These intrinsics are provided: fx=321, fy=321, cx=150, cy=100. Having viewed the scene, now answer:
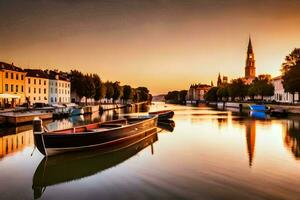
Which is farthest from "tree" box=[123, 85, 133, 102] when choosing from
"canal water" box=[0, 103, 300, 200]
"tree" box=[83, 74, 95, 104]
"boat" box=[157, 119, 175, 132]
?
"canal water" box=[0, 103, 300, 200]

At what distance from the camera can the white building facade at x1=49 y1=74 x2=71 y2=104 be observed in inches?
3410

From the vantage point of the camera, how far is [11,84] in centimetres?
6562

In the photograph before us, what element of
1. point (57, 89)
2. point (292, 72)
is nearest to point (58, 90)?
point (57, 89)

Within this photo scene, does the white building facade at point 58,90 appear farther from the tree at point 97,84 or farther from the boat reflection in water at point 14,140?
the boat reflection in water at point 14,140

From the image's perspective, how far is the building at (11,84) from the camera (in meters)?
61.7

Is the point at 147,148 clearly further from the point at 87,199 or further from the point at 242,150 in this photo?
the point at 87,199

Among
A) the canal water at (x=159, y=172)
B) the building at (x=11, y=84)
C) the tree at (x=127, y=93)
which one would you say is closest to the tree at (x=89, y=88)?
the building at (x=11, y=84)

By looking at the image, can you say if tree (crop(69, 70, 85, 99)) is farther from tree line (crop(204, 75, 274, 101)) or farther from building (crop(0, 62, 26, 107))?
tree line (crop(204, 75, 274, 101))

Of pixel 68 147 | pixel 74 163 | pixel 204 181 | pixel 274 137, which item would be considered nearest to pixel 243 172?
pixel 204 181

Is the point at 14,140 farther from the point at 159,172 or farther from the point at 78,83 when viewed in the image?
the point at 78,83

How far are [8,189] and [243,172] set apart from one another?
449 inches

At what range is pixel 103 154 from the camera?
22094 mm

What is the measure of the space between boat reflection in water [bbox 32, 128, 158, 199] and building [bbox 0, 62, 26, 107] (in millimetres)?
42876

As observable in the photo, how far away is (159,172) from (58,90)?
76.3 m
